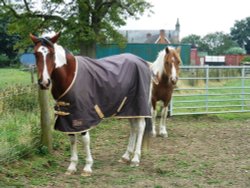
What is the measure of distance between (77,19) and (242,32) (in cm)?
7414

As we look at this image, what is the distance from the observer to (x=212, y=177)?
5.02m

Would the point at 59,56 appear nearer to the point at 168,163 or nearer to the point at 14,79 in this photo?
the point at 168,163

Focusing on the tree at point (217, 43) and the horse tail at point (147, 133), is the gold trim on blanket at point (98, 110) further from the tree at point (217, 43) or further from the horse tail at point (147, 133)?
the tree at point (217, 43)

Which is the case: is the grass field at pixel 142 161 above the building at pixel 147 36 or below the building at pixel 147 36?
below

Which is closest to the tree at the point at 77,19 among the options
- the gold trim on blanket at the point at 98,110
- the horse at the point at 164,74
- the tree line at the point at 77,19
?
the tree line at the point at 77,19

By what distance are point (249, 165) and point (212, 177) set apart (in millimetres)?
911

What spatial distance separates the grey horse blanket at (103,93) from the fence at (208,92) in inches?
178

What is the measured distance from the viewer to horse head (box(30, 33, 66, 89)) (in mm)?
4371

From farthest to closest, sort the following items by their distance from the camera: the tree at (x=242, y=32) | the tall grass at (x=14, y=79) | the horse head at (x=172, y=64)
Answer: the tree at (x=242, y=32) < the tall grass at (x=14, y=79) < the horse head at (x=172, y=64)

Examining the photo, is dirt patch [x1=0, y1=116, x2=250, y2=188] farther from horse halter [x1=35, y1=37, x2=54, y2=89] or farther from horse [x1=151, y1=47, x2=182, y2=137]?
horse halter [x1=35, y1=37, x2=54, y2=89]

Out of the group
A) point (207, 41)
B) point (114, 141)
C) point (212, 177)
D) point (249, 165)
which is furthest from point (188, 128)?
point (207, 41)

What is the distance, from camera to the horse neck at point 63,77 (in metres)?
4.70

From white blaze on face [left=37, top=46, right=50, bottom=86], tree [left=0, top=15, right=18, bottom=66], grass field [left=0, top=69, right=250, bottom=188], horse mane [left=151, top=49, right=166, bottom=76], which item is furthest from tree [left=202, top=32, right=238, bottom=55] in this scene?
white blaze on face [left=37, top=46, right=50, bottom=86]

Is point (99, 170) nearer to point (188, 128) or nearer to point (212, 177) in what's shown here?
point (212, 177)
